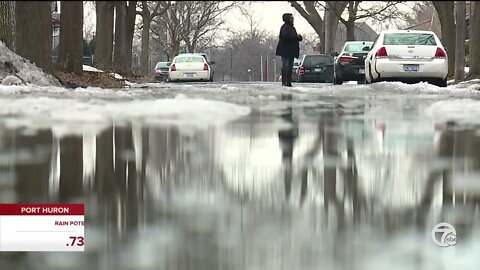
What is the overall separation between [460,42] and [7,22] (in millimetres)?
12639

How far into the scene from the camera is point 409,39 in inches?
589

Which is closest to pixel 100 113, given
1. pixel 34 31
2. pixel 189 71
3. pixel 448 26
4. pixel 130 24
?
pixel 34 31

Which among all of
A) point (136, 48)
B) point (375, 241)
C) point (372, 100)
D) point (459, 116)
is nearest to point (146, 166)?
point (375, 241)

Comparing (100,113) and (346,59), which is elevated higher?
(346,59)

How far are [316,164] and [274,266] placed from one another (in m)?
1.97

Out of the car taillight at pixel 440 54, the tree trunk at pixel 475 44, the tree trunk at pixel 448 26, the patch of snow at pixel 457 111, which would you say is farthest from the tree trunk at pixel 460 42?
the patch of snow at pixel 457 111

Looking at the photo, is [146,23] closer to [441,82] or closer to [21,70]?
[441,82]

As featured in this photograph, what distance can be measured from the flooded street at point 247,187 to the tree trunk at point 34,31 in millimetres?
5606

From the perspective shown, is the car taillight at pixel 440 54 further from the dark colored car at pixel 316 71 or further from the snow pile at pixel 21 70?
the dark colored car at pixel 316 71

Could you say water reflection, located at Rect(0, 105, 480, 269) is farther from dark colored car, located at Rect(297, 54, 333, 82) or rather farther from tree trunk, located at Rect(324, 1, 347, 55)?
tree trunk, located at Rect(324, 1, 347, 55)

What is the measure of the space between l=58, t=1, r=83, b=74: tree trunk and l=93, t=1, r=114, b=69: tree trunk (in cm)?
637

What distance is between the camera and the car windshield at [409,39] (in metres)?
14.8

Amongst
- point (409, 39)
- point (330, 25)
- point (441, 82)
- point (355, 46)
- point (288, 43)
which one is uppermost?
point (330, 25)

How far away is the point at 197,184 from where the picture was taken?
3336mm
